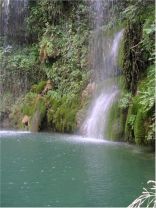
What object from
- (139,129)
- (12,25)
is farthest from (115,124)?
(12,25)

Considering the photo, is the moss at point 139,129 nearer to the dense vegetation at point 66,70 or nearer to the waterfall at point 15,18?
the dense vegetation at point 66,70

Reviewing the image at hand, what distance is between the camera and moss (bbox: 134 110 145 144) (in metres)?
10.1

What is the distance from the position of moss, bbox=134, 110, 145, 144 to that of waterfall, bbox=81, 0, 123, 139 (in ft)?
6.18

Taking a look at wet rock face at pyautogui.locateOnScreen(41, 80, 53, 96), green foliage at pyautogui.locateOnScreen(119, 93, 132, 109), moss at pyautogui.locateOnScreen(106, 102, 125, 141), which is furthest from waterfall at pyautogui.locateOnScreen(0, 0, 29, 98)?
green foliage at pyautogui.locateOnScreen(119, 93, 132, 109)

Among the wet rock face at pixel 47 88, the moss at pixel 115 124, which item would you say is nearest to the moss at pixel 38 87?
the wet rock face at pixel 47 88

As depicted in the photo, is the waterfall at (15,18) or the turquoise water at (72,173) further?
the waterfall at (15,18)

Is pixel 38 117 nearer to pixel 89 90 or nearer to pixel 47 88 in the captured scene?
pixel 47 88

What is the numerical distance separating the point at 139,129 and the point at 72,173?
123 inches

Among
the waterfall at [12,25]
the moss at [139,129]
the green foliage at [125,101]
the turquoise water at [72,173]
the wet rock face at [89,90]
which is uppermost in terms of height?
the waterfall at [12,25]

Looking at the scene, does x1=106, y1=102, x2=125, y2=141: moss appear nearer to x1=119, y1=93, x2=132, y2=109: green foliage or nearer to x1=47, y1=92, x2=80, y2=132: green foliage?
x1=119, y1=93, x2=132, y2=109: green foliage

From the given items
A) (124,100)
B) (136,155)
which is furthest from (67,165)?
(124,100)

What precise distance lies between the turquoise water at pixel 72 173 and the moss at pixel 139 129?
277 millimetres

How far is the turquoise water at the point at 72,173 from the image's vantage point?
6.12 metres

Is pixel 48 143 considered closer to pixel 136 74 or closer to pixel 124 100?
pixel 124 100
